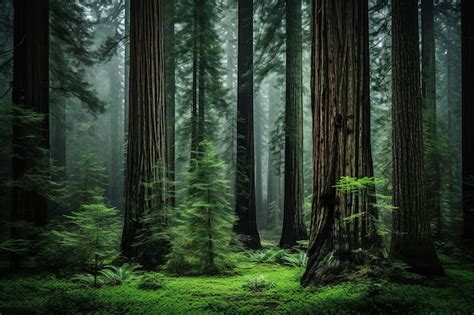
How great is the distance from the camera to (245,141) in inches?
500

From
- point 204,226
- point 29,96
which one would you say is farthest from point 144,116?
point 204,226

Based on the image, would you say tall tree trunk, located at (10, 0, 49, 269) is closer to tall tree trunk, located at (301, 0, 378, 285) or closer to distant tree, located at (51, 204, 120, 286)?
distant tree, located at (51, 204, 120, 286)

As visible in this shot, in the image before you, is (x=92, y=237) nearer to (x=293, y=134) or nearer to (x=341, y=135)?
(x=341, y=135)

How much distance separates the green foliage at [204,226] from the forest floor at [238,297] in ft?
2.37

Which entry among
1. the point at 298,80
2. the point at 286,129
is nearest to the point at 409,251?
the point at 286,129

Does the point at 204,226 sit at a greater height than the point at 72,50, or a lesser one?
lesser

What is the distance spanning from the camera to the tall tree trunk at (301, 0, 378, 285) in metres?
4.74

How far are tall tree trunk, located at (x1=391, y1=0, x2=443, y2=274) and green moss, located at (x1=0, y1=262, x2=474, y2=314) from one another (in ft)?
2.87

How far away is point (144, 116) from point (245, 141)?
573cm

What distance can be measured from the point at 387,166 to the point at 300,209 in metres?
3.66

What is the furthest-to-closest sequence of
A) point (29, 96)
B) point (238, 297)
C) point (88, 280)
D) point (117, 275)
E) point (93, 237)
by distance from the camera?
point (29, 96)
point (93, 237)
point (117, 275)
point (88, 280)
point (238, 297)

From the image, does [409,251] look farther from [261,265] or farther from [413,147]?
[261,265]

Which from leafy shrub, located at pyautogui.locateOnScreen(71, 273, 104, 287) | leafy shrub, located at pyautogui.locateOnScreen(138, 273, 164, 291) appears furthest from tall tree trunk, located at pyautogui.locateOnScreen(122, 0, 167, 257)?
leafy shrub, located at pyautogui.locateOnScreen(138, 273, 164, 291)

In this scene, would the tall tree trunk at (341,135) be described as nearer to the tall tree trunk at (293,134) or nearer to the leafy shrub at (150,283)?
the leafy shrub at (150,283)
